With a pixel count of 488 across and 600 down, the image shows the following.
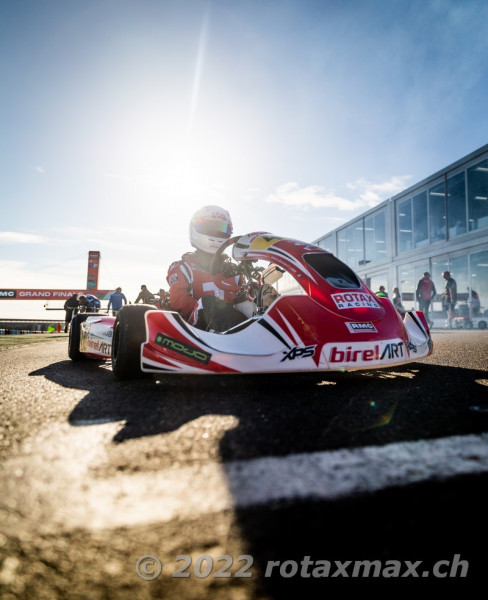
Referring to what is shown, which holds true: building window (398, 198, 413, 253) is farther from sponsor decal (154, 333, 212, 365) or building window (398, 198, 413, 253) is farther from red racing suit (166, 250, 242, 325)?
sponsor decal (154, 333, 212, 365)

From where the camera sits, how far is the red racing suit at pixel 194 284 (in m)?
3.21

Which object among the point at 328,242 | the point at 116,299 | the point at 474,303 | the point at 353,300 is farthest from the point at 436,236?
the point at 353,300

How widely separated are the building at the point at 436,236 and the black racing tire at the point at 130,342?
43.0 ft

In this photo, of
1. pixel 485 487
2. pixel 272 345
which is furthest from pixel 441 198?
pixel 485 487

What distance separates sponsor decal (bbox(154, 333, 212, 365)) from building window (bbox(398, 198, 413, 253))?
16974 mm

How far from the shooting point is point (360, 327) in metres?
2.09

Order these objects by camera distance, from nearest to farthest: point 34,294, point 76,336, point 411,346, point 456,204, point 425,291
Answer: point 411,346
point 76,336
point 425,291
point 456,204
point 34,294

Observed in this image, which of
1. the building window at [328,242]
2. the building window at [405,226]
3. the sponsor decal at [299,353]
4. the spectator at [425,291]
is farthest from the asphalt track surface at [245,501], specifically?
the building window at [328,242]

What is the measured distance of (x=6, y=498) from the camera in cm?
76

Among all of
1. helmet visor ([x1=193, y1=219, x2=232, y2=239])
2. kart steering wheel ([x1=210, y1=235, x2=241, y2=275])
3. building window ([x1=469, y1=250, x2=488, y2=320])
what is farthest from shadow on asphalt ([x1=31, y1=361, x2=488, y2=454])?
building window ([x1=469, y1=250, x2=488, y2=320])

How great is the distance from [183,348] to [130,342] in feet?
1.31

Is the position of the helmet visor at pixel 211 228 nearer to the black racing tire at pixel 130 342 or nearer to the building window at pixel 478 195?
the black racing tire at pixel 130 342

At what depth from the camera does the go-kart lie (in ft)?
6.40

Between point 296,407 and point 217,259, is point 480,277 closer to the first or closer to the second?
point 217,259
